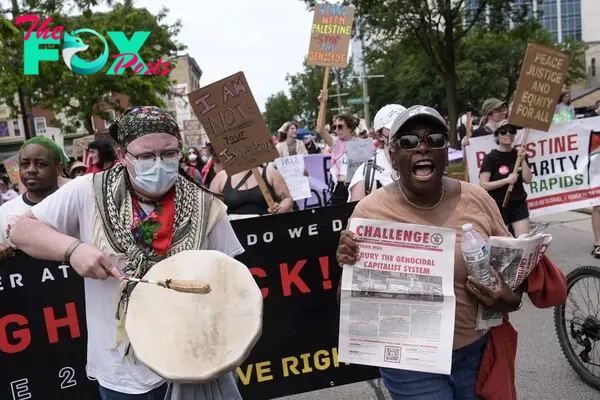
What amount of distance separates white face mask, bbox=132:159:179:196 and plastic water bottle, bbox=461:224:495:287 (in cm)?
114

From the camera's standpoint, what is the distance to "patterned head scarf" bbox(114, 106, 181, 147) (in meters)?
2.20

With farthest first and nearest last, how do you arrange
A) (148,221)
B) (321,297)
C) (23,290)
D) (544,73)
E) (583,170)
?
(583,170), (544,73), (321,297), (23,290), (148,221)

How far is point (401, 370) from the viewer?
2357 mm

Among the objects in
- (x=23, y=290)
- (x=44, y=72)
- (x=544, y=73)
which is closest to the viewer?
(x=23, y=290)

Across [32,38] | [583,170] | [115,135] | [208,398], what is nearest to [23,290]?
[115,135]

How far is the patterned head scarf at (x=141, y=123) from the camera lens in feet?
7.21

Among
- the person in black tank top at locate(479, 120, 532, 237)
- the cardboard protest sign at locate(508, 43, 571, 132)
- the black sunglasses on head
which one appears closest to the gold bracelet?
the cardboard protest sign at locate(508, 43, 571, 132)

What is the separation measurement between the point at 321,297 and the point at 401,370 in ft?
4.60

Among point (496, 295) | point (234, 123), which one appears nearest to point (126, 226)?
point (496, 295)

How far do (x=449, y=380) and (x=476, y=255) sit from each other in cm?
59

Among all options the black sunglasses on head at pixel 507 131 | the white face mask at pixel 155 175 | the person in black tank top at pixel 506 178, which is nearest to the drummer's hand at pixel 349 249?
the white face mask at pixel 155 175

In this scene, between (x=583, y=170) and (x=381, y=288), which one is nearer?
(x=381, y=288)

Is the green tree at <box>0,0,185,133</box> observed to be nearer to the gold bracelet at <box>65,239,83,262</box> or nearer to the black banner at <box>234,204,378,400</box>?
the black banner at <box>234,204,378,400</box>

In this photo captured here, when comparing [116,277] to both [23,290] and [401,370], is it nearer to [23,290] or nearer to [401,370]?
[401,370]
